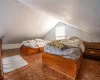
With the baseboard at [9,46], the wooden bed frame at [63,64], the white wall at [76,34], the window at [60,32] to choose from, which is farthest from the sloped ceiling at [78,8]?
the baseboard at [9,46]

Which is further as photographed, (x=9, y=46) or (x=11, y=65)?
(x=9, y=46)

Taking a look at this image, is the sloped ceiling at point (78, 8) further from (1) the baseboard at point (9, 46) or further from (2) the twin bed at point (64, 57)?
(1) the baseboard at point (9, 46)

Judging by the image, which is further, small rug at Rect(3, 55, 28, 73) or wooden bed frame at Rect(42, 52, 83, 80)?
small rug at Rect(3, 55, 28, 73)

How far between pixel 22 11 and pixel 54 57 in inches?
83.7

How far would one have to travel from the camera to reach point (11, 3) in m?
3.04

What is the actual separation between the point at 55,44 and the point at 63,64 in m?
0.58

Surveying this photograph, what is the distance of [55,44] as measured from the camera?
105 inches

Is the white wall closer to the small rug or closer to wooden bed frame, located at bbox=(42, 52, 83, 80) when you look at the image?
wooden bed frame, located at bbox=(42, 52, 83, 80)

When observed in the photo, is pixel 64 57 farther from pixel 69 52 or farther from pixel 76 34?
pixel 76 34

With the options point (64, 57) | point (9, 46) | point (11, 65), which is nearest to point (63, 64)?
point (64, 57)

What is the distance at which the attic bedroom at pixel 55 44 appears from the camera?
2164mm

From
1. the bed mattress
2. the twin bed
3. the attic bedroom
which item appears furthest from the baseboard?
the bed mattress

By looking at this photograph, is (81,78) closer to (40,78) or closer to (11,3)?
(40,78)

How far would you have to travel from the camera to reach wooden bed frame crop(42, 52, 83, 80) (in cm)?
218
